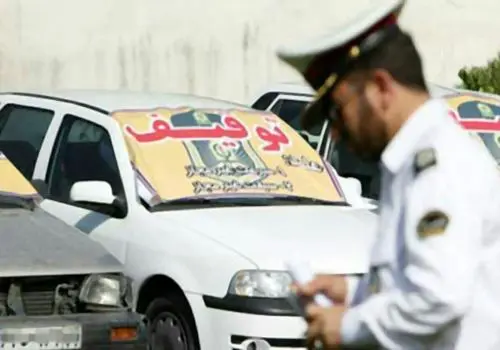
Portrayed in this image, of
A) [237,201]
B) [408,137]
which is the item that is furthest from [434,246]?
[237,201]

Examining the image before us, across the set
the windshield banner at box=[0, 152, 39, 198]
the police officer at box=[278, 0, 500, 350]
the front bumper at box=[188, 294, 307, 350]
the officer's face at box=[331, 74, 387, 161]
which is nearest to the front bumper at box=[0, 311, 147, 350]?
the front bumper at box=[188, 294, 307, 350]

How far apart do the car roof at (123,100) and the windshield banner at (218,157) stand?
0.12m

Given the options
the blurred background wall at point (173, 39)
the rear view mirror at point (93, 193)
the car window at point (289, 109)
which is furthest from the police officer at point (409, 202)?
the blurred background wall at point (173, 39)

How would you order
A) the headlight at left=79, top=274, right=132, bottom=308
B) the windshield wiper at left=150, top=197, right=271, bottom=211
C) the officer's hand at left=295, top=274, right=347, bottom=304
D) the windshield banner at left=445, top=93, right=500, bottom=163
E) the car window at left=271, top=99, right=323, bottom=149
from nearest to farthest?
the officer's hand at left=295, top=274, right=347, bottom=304
the headlight at left=79, top=274, right=132, bottom=308
the windshield wiper at left=150, top=197, right=271, bottom=211
the windshield banner at left=445, top=93, right=500, bottom=163
the car window at left=271, top=99, right=323, bottom=149

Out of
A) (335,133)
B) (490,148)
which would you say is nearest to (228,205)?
(490,148)

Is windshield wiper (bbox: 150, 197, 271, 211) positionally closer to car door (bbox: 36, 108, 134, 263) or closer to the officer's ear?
car door (bbox: 36, 108, 134, 263)

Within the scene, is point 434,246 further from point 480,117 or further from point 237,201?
point 480,117

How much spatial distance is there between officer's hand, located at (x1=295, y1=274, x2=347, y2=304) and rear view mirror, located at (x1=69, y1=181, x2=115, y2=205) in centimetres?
453

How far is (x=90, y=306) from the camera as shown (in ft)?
21.8

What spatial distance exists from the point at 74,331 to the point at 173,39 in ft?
34.7

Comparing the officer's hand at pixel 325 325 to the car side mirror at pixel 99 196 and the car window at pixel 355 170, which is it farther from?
the car window at pixel 355 170

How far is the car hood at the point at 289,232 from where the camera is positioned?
721cm

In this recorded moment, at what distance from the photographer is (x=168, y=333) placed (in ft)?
24.2

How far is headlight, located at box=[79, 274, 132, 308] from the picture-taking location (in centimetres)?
663
